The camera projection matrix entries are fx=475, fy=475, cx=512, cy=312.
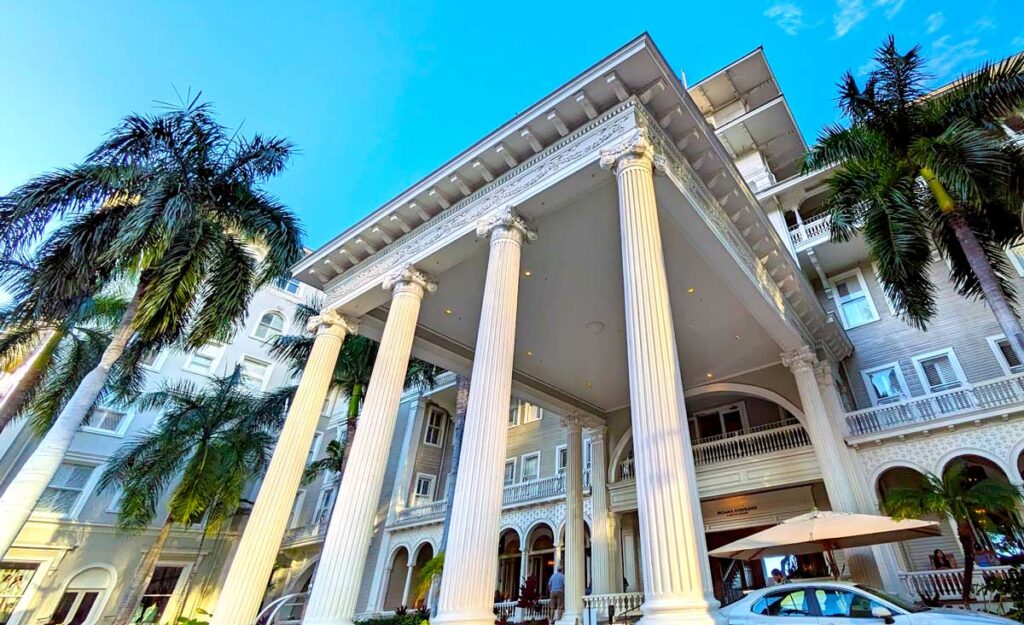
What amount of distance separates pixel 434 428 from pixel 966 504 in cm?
2191

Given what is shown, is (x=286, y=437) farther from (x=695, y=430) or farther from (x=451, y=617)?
(x=695, y=430)

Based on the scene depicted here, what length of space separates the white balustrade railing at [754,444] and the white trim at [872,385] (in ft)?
7.09

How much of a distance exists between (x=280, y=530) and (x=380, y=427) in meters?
A: 2.85

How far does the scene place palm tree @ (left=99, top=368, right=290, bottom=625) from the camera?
55.6 feet

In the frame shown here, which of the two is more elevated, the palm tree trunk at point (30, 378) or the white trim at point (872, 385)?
the white trim at point (872, 385)

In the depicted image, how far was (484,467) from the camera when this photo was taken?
6.34 metres

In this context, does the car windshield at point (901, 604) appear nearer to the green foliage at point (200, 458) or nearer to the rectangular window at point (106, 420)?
the green foliage at point (200, 458)

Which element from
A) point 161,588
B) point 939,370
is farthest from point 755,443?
point 161,588

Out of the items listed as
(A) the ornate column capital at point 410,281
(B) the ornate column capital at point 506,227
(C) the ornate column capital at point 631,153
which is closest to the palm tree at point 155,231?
(A) the ornate column capital at point 410,281

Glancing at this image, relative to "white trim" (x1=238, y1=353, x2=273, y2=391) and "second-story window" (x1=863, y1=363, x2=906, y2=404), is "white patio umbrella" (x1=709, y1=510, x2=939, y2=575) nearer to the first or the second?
"second-story window" (x1=863, y1=363, x2=906, y2=404)

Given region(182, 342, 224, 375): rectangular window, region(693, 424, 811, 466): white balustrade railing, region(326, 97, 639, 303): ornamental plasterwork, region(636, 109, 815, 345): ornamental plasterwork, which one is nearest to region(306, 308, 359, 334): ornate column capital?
region(326, 97, 639, 303): ornamental plasterwork

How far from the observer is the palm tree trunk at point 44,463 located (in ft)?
27.4

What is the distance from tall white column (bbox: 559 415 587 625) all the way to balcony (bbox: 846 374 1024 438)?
25.2ft

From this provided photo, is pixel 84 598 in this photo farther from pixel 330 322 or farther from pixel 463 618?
pixel 463 618
